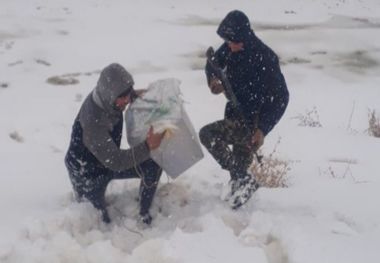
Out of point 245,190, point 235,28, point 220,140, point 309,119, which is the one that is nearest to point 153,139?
point 220,140

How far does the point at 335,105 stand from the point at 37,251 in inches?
199

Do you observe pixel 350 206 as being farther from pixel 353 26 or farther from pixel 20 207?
pixel 353 26

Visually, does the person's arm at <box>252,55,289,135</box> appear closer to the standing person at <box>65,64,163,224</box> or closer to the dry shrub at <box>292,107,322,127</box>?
the standing person at <box>65,64,163,224</box>

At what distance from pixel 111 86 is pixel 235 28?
3.47 feet

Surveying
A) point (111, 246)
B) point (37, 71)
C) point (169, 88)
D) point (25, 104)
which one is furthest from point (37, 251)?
point (37, 71)

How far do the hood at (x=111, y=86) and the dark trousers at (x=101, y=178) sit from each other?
614 millimetres

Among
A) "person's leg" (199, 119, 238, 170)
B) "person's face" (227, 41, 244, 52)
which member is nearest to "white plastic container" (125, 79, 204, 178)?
"person's leg" (199, 119, 238, 170)

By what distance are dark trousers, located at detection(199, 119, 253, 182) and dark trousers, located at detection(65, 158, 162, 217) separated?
500 mm

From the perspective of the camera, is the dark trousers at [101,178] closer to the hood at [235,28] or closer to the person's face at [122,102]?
the person's face at [122,102]

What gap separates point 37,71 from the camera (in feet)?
26.7

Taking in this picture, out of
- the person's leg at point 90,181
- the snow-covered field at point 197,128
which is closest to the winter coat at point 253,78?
the snow-covered field at point 197,128

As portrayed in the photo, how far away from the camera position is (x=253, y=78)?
4172 mm

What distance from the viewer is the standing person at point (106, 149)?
12.4ft

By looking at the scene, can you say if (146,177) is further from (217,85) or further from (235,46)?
(235,46)
